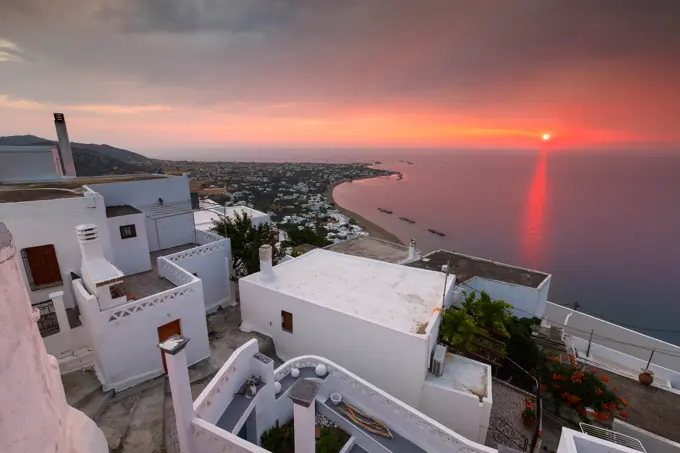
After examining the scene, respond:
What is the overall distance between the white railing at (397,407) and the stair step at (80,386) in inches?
196

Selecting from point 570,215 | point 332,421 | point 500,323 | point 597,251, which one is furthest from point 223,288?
point 570,215

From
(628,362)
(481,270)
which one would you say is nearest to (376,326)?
(481,270)

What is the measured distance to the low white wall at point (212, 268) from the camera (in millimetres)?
12938

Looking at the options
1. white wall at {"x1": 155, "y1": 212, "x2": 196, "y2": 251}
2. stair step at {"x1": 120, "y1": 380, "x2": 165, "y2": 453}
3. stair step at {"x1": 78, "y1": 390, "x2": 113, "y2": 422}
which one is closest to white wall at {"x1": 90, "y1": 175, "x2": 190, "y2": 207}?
white wall at {"x1": 155, "y1": 212, "x2": 196, "y2": 251}

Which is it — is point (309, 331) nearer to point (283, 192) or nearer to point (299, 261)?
point (299, 261)

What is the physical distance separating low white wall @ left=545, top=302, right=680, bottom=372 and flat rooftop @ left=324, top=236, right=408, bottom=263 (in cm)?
1131

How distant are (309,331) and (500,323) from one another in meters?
Answer: 6.78

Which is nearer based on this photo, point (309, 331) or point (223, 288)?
point (309, 331)

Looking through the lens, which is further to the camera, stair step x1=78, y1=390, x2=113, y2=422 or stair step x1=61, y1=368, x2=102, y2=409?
stair step x1=61, y1=368, x2=102, y2=409

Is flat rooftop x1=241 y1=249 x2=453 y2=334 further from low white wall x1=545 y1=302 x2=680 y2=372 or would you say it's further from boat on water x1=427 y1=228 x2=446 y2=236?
boat on water x1=427 y1=228 x2=446 y2=236

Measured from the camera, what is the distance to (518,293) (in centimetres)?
1741

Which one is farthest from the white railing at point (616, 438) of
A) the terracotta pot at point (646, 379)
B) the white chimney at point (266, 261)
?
the white chimney at point (266, 261)

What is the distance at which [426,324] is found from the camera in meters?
9.56

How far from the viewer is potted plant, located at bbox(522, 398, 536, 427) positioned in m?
9.93
